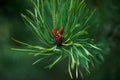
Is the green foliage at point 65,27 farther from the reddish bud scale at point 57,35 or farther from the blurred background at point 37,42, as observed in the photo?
the blurred background at point 37,42

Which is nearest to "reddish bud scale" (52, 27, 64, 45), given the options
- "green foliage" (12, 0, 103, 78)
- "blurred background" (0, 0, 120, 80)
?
"green foliage" (12, 0, 103, 78)

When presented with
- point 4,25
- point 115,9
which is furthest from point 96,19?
point 4,25

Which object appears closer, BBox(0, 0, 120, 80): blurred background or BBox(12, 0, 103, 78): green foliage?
BBox(12, 0, 103, 78): green foliage

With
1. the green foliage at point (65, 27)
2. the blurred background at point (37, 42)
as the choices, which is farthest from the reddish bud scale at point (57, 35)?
the blurred background at point (37, 42)

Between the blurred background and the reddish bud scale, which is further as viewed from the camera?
the blurred background

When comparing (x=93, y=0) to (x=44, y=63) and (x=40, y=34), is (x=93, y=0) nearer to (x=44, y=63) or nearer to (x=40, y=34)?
(x=40, y=34)

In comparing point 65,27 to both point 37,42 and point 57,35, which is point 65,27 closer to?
point 57,35

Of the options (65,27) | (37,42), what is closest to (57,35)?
(65,27)

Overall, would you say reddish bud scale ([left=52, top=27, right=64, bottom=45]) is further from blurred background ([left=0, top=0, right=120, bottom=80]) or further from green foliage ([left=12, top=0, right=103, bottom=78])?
blurred background ([left=0, top=0, right=120, bottom=80])
